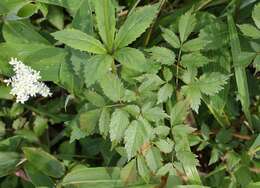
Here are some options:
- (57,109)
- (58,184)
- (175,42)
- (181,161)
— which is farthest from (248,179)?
(57,109)

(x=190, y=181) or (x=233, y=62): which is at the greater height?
(x=233, y=62)

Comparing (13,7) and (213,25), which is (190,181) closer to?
(213,25)

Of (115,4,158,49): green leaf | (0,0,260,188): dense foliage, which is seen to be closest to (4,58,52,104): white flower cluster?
(0,0,260,188): dense foliage

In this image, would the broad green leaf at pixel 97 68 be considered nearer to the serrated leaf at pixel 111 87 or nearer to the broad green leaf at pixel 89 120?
the serrated leaf at pixel 111 87

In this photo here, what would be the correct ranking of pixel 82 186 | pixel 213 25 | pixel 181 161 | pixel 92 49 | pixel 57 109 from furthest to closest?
pixel 57 109 < pixel 213 25 < pixel 82 186 < pixel 181 161 < pixel 92 49

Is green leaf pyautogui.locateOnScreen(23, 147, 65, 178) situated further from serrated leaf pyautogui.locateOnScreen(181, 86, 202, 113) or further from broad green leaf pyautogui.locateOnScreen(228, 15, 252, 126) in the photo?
broad green leaf pyautogui.locateOnScreen(228, 15, 252, 126)

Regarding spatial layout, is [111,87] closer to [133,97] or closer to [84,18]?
[133,97]

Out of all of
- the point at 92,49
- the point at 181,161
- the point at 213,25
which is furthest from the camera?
the point at 213,25
